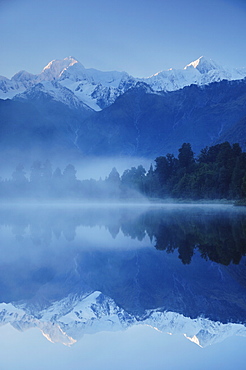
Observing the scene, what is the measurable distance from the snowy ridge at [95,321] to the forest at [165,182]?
54.7 meters

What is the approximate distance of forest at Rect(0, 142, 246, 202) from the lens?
78.1 metres

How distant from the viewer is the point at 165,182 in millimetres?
111250

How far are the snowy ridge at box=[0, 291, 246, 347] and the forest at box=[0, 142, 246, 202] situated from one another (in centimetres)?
5474

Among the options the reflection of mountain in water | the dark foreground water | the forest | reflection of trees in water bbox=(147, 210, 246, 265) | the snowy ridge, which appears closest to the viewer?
the dark foreground water

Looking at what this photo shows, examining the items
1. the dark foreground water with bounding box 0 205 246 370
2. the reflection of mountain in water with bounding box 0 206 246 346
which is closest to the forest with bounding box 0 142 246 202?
the reflection of mountain in water with bounding box 0 206 246 346

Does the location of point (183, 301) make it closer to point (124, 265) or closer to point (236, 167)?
point (124, 265)

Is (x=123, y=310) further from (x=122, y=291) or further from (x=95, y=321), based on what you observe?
(x=122, y=291)

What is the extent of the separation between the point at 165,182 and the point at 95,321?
104880mm

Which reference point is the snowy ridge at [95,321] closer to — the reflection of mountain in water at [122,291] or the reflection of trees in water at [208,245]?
the reflection of mountain in water at [122,291]

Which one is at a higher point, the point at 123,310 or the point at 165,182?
the point at 165,182

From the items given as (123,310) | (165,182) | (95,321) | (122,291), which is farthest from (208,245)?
(165,182)

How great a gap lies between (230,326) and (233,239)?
10.6 metres

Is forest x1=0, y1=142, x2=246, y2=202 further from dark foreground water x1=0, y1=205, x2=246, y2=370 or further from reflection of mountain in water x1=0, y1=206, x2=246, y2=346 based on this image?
dark foreground water x1=0, y1=205, x2=246, y2=370

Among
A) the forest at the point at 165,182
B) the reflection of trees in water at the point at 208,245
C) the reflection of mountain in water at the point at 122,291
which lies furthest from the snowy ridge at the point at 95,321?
the forest at the point at 165,182
